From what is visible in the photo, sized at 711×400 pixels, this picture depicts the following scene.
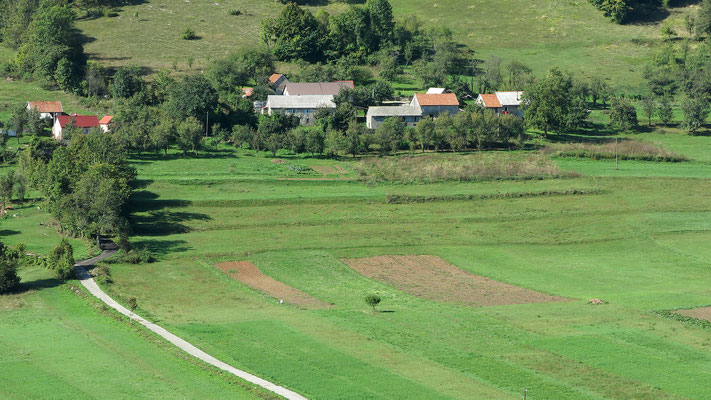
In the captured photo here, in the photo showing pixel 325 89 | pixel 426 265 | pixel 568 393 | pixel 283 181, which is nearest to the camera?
pixel 568 393

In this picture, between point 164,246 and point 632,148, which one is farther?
point 632,148

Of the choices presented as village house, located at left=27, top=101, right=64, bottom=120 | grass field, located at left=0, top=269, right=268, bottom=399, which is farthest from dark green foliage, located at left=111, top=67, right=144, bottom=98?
grass field, located at left=0, top=269, right=268, bottom=399

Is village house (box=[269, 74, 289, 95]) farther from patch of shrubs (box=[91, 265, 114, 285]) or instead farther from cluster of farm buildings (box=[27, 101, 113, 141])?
patch of shrubs (box=[91, 265, 114, 285])

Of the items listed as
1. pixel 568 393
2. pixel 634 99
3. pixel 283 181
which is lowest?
pixel 568 393

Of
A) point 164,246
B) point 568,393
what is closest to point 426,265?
point 164,246

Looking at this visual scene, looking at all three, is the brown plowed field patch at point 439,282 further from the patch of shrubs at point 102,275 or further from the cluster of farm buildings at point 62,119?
the cluster of farm buildings at point 62,119

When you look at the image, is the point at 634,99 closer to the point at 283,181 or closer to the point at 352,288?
the point at 283,181

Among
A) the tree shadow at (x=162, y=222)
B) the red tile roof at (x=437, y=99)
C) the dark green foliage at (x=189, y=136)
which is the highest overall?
the red tile roof at (x=437, y=99)

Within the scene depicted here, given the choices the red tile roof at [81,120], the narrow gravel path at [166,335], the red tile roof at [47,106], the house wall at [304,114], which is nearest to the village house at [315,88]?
the house wall at [304,114]

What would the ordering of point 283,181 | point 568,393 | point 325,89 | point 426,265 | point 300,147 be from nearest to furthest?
1. point 568,393
2. point 426,265
3. point 283,181
4. point 300,147
5. point 325,89
